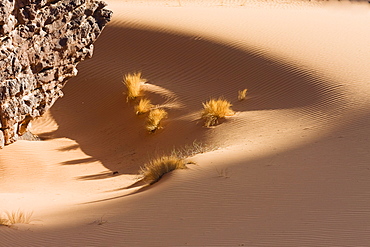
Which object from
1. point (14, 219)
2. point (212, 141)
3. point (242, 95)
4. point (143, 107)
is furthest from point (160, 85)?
point (14, 219)

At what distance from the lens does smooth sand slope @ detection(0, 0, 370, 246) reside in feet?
24.3

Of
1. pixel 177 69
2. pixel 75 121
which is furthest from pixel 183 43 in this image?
pixel 75 121

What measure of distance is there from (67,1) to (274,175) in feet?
17.1

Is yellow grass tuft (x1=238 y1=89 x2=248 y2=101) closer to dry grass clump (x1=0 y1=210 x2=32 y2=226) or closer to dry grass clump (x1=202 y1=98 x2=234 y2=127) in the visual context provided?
dry grass clump (x1=202 y1=98 x2=234 y2=127)

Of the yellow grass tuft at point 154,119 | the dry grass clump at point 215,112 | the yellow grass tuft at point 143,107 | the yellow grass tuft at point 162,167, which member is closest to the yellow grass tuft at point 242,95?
the dry grass clump at point 215,112

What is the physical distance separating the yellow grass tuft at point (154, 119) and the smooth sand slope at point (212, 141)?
221 millimetres

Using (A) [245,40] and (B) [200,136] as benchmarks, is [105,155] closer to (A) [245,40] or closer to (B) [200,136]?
(B) [200,136]

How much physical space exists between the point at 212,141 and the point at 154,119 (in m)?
2.12

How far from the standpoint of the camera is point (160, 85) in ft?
53.8

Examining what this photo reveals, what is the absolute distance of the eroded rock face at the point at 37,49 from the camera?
10125 mm

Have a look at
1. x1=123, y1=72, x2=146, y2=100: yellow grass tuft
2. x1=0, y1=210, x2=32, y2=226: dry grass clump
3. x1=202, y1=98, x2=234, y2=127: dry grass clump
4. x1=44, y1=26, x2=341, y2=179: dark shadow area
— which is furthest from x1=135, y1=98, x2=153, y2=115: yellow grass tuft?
x1=0, y1=210, x2=32, y2=226: dry grass clump

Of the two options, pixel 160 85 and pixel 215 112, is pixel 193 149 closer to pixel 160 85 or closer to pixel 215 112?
pixel 215 112

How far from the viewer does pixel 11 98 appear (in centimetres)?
1074

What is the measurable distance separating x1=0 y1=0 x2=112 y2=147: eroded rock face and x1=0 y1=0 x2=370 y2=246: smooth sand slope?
148 centimetres
